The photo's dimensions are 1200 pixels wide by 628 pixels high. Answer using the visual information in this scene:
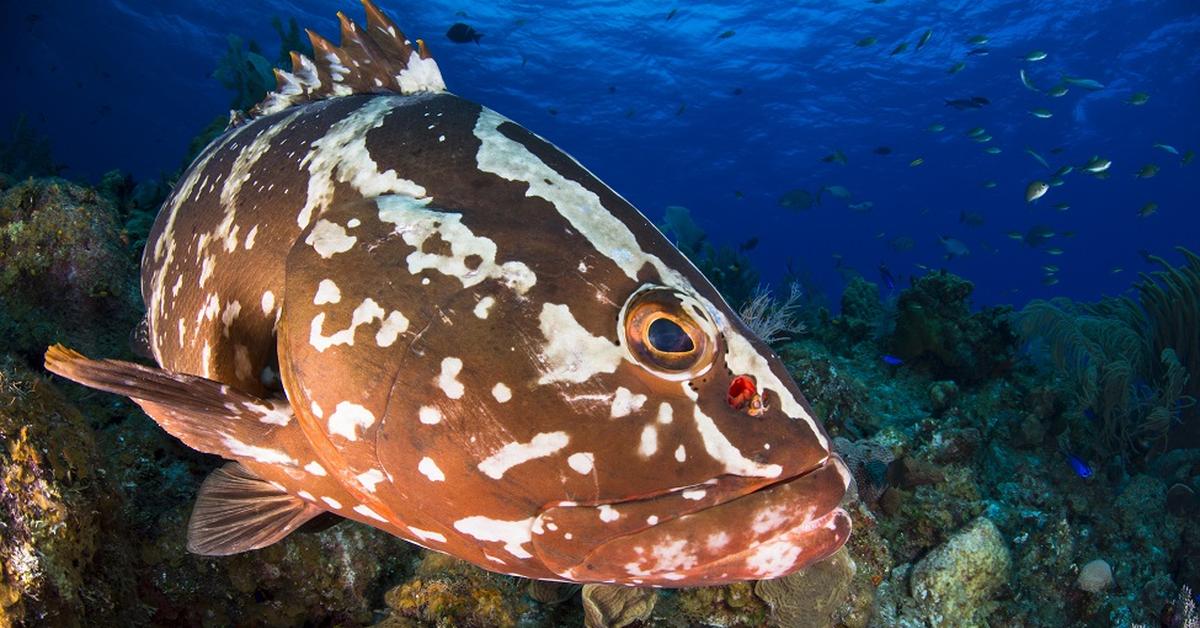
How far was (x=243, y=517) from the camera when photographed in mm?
2742

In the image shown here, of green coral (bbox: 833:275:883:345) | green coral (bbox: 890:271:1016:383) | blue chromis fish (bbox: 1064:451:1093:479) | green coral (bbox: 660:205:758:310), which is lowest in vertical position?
green coral (bbox: 660:205:758:310)

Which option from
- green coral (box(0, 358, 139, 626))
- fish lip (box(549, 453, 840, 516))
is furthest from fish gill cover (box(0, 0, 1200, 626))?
fish lip (box(549, 453, 840, 516))

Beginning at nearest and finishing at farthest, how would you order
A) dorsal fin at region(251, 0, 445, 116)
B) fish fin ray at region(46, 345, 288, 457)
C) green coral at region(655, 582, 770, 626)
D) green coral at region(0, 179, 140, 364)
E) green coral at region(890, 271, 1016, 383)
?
fish fin ray at region(46, 345, 288, 457) → dorsal fin at region(251, 0, 445, 116) → green coral at region(655, 582, 770, 626) → green coral at region(0, 179, 140, 364) → green coral at region(890, 271, 1016, 383)

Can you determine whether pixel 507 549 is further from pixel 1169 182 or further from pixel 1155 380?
pixel 1169 182

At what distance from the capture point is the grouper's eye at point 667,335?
1749 mm

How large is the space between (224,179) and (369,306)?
63.8 inches

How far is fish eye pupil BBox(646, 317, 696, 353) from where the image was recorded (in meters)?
1.76

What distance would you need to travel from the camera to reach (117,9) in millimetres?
40312

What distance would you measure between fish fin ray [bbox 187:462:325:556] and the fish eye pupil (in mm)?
→ 1828

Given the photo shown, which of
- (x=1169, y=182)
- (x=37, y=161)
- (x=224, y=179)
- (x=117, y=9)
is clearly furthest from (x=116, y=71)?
(x=1169, y=182)

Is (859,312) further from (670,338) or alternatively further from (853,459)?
(670,338)

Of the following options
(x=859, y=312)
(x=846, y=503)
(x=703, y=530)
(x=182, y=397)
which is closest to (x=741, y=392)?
(x=703, y=530)

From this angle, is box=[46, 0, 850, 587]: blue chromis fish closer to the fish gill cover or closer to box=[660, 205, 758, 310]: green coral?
the fish gill cover

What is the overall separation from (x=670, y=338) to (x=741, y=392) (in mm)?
258
